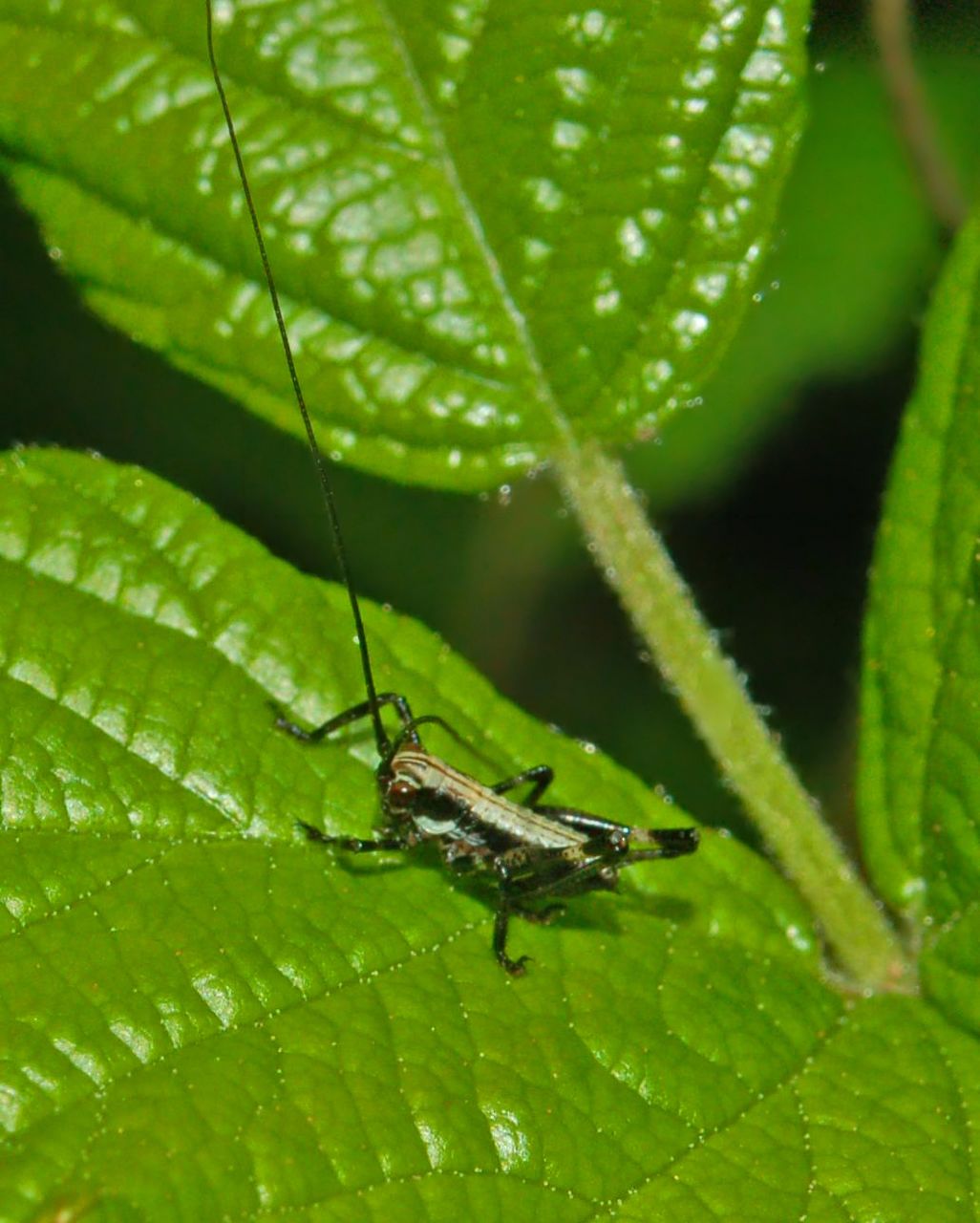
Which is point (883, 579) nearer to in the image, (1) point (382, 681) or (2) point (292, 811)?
(1) point (382, 681)

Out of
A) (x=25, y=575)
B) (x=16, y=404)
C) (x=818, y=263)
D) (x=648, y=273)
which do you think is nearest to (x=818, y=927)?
(x=648, y=273)

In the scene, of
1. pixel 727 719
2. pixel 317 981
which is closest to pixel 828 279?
pixel 727 719

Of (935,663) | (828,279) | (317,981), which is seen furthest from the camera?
(828,279)

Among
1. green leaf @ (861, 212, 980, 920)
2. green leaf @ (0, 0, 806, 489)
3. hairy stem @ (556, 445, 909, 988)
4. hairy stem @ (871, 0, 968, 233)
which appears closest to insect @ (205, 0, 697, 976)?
green leaf @ (0, 0, 806, 489)

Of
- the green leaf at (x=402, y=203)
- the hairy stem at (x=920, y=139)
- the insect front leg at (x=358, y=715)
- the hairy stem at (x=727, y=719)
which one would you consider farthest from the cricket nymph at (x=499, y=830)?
the hairy stem at (x=920, y=139)

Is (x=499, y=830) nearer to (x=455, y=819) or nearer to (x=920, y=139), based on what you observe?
(x=455, y=819)

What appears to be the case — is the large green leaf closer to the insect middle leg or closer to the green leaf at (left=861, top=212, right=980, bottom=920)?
the green leaf at (left=861, top=212, right=980, bottom=920)

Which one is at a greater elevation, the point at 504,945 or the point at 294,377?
the point at 294,377
